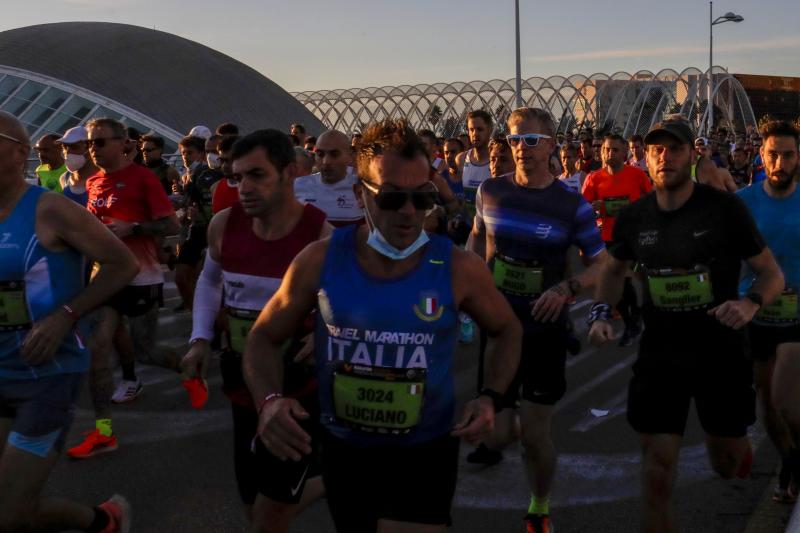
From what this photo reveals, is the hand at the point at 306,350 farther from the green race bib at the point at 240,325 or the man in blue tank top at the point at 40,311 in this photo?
the man in blue tank top at the point at 40,311

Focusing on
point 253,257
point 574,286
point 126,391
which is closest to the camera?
point 253,257

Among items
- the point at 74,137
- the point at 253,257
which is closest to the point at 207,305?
the point at 253,257

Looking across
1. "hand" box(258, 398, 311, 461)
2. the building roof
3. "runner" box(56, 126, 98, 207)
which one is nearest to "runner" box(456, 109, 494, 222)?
"runner" box(56, 126, 98, 207)

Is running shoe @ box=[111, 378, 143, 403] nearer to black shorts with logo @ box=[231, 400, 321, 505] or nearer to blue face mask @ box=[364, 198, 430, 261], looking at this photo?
black shorts with logo @ box=[231, 400, 321, 505]

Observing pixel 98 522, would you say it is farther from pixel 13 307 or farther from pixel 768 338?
pixel 768 338

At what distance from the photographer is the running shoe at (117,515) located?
404 cm

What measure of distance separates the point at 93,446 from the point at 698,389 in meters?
3.58

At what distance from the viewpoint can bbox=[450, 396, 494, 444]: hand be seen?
272 cm

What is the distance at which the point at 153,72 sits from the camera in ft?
182

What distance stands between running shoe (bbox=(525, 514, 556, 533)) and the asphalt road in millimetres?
167

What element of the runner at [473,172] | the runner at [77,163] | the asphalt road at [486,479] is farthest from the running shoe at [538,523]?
the runner at [77,163]

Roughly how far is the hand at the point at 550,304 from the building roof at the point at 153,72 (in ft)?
161

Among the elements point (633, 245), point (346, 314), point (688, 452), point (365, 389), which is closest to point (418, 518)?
point (365, 389)

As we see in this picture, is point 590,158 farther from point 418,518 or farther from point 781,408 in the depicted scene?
point 418,518
